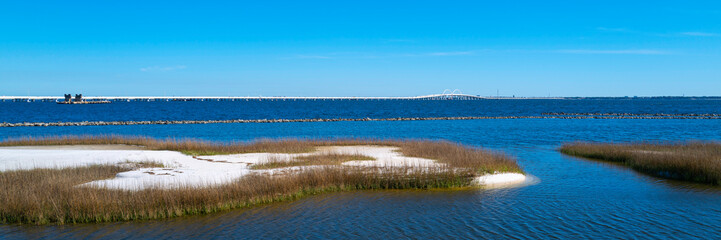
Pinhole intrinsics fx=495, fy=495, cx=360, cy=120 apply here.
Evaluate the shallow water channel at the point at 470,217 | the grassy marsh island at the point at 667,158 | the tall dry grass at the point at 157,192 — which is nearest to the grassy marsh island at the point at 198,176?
the tall dry grass at the point at 157,192

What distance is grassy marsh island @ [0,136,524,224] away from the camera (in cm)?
1327

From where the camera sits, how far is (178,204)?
1384cm

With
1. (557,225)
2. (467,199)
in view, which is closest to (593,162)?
(467,199)

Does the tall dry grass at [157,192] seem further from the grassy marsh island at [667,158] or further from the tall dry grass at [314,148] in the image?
the grassy marsh island at [667,158]

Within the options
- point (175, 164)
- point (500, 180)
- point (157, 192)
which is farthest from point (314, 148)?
point (157, 192)

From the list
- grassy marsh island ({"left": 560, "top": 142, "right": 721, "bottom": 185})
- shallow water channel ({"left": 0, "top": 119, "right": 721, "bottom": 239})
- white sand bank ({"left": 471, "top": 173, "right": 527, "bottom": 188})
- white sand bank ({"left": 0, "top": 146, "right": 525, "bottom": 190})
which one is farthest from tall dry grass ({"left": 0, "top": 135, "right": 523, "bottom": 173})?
grassy marsh island ({"left": 560, "top": 142, "right": 721, "bottom": 185})

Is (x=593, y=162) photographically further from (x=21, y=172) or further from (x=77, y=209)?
(x=21, y=172)

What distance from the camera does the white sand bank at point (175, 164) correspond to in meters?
16.8

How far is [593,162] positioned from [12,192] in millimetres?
25141

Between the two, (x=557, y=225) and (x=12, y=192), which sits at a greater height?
(x=12, y=192)

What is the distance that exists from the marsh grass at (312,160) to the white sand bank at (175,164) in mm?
452

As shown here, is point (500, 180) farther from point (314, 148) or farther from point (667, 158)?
point (314, 148)

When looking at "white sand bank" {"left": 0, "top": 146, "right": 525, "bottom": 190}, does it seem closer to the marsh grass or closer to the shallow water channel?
the marsh grass

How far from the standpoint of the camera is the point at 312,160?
22.5 m
